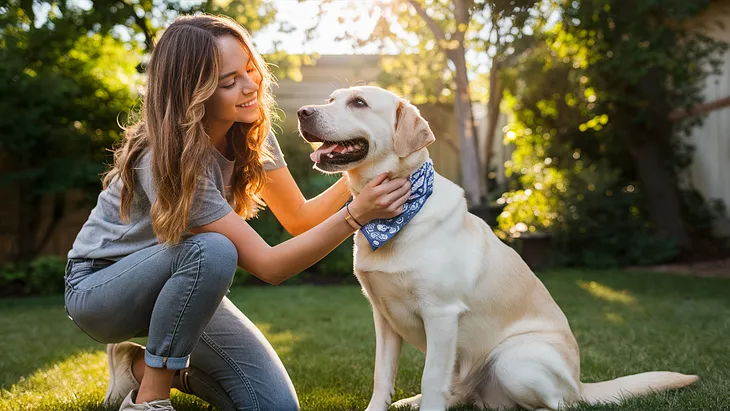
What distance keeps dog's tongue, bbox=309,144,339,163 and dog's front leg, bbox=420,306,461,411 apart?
24.8 inches

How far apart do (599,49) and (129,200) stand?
6710 millimetres

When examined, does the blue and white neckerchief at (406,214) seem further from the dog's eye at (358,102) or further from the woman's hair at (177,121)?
the woman's hair at (177,121)

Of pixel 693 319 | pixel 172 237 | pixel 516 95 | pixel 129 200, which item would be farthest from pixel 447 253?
pixel 516 95

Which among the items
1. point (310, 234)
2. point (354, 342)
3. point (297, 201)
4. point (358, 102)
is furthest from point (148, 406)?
point (354, 342)

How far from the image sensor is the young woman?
2.30 m

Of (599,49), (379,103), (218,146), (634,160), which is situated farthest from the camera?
(634,160)

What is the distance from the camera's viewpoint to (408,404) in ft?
8.59

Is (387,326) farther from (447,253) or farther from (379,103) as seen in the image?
(379,103)

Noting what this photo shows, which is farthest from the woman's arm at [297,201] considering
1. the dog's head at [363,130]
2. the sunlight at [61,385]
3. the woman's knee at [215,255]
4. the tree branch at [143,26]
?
the tree branch at [143,26]

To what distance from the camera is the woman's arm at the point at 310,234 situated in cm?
232

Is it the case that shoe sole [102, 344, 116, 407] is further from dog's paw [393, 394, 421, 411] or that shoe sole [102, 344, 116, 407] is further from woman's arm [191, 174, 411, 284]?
dog's paw [393, 394, 421, 411]

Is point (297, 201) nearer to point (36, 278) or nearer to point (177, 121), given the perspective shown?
point (177, 121)

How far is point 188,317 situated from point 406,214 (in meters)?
0.80

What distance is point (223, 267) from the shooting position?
7.53ft
